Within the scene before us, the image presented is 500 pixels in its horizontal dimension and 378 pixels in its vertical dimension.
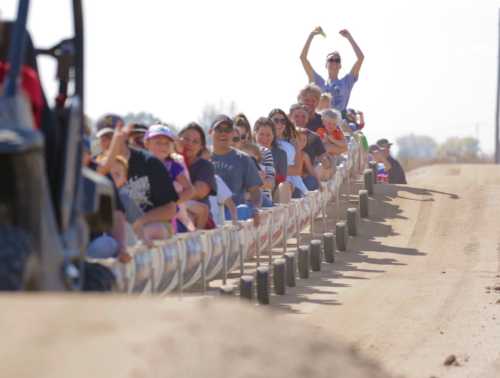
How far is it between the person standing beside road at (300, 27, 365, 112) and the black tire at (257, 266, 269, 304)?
369 inches

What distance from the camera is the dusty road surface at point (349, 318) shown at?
488cm

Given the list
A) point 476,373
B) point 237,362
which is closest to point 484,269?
point 476,373

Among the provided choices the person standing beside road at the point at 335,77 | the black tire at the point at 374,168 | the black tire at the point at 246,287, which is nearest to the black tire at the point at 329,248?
the black tire at the point at 246,287

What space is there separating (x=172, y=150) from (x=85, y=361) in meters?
9.27

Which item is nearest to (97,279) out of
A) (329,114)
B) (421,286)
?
(421,286)

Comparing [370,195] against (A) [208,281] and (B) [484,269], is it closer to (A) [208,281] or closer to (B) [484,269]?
(B) [484,269]

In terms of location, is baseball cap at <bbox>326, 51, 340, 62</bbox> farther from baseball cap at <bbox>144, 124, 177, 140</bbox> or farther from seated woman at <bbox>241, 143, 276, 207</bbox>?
baseball cap at <bbox>144, 124, 177, 140</bbox>

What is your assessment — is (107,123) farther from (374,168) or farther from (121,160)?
(374,168)

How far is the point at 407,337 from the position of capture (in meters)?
12.6

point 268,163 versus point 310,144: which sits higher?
point 310,144

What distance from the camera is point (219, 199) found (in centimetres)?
1529

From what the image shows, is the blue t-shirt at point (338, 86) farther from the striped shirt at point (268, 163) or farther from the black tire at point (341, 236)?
the striped shirt at point (268, 163)

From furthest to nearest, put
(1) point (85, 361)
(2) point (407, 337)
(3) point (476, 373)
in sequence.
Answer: (2) point (407, 337), (3) point (476, 373), (1) point (85, 361)

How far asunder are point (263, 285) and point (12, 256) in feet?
26.1
